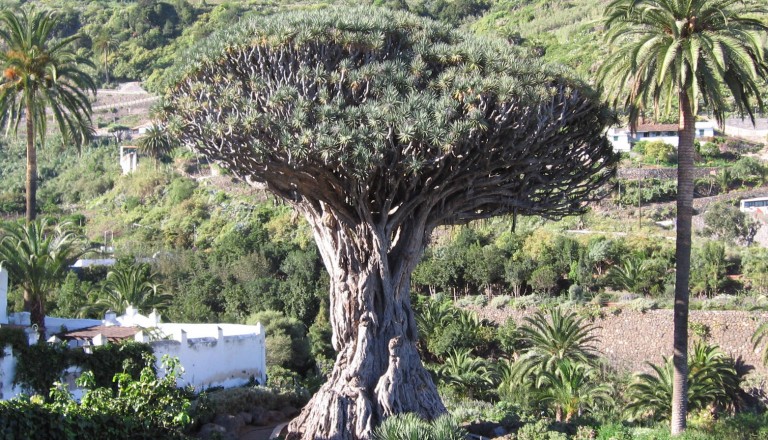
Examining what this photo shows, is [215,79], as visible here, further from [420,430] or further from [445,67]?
[420,430]

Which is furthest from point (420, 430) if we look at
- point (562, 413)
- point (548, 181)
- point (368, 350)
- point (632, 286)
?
point (632, 286)

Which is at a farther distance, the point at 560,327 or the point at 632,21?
the point at 560,327

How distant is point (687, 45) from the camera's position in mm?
15945

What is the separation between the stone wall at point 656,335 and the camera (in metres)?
30.4

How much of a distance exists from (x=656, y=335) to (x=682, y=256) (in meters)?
16.6

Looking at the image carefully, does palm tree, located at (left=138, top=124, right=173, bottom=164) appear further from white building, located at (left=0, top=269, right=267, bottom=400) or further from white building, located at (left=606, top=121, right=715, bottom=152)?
white building, located at (left=0, top=269, right=267, bottom=400)

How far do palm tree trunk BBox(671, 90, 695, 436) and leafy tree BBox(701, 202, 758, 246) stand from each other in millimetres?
27767

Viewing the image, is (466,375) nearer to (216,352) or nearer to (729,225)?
(216,352)

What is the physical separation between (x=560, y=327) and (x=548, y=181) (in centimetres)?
1233

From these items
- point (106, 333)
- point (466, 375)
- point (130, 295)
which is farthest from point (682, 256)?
point (130, 295)

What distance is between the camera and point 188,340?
804 inches

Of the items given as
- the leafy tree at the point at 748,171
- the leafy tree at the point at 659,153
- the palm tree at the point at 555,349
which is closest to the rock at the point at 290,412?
the palm tree at the point at 555,349

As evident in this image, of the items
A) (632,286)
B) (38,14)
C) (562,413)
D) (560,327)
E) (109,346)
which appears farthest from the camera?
(632,286)

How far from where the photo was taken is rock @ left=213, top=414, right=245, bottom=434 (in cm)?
1759
